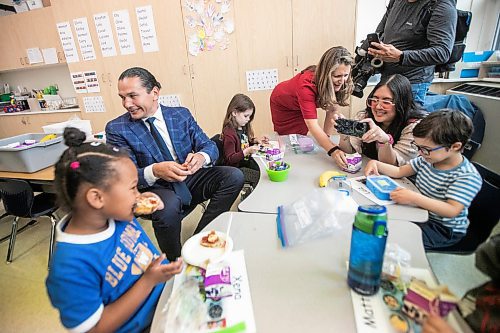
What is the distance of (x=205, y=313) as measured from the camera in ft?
2.05

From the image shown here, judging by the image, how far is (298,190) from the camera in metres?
1.17

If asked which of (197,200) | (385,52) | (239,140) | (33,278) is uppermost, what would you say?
(385,52)

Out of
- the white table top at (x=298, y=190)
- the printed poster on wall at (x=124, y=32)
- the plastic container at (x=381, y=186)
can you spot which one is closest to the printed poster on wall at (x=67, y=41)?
the printed poster on wall at (x=124, y=32)

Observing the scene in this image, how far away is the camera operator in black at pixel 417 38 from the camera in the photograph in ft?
5.21

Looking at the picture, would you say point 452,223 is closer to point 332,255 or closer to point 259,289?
point 332,255

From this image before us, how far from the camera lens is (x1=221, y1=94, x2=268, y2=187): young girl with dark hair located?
1.96 meters

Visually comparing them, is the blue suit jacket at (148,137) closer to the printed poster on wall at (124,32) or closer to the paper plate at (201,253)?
the paper plate at (201,253)

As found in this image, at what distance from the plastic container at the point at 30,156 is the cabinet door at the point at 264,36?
77.8 inches

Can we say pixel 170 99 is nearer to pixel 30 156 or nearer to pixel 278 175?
pixel 30 156

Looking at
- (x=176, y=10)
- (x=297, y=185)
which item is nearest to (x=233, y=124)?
(x=297, y=185)

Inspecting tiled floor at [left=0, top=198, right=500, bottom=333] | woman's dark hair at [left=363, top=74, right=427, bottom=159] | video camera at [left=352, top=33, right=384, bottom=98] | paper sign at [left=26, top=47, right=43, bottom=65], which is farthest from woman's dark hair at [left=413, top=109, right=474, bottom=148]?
paper sign at [left=26, top=47, right=43, bottom=65]

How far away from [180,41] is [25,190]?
223 cm

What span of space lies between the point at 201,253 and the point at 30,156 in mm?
1883

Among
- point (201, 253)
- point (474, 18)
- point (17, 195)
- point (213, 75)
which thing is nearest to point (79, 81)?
point (213, 75)
